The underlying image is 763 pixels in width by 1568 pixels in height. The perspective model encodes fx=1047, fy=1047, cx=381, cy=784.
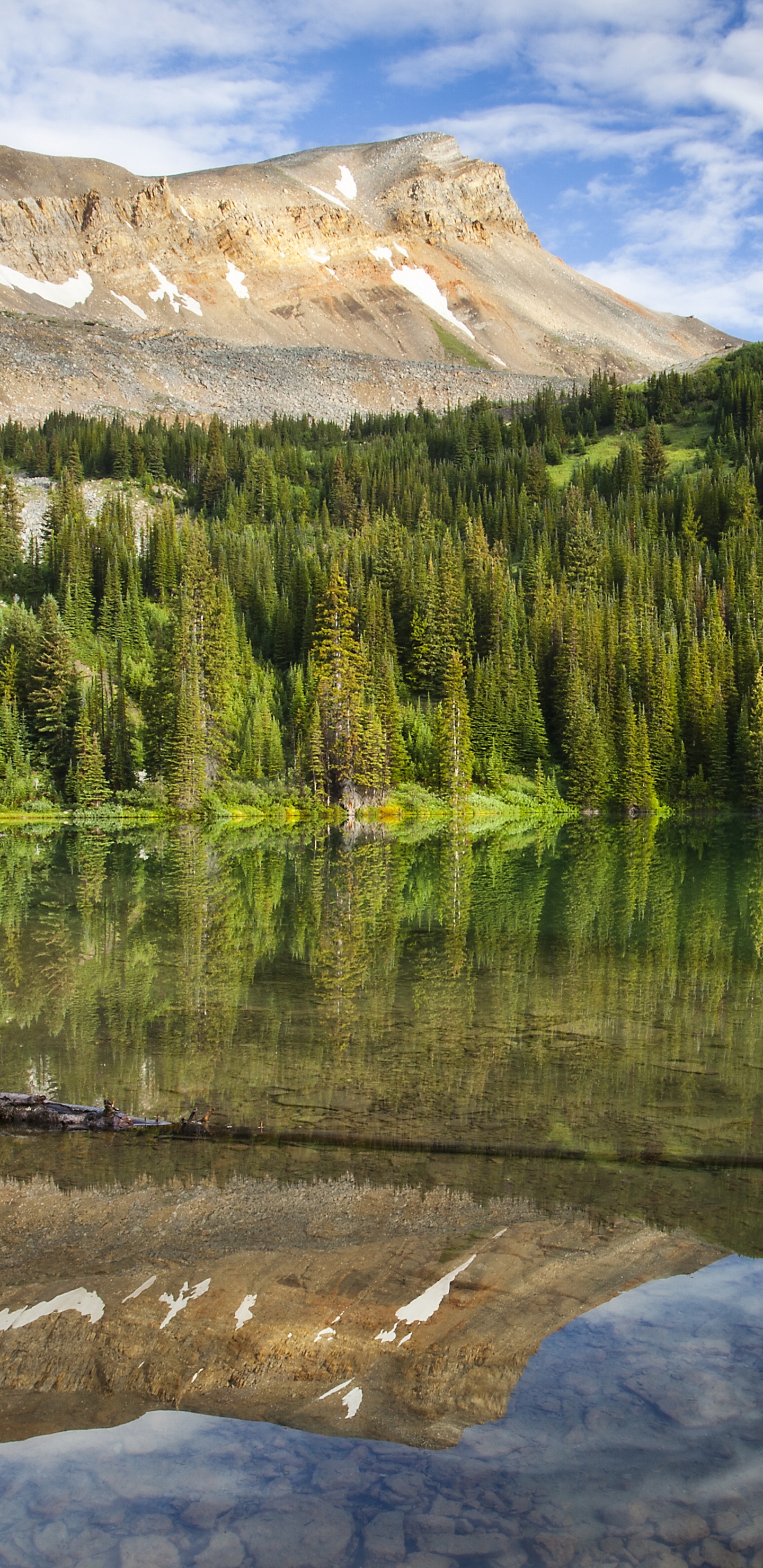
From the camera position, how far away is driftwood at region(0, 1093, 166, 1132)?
1384 cm

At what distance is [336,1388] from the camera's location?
8328mm

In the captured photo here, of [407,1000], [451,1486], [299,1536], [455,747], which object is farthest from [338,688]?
[299,1536]

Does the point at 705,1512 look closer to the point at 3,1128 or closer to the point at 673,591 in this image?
the point at 3,1128

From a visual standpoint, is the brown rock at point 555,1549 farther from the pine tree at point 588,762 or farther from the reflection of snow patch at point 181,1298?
the pine tree at point 588,762

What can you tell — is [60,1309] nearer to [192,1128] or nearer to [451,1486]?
[451,1486]

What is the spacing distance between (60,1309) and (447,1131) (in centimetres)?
576

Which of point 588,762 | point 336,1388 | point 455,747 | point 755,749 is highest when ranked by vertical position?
point 455,747

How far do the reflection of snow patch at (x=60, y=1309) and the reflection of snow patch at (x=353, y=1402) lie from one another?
8.11 feet

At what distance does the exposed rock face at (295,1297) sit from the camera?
8.20m

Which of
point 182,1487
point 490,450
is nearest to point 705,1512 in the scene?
point 182,1487

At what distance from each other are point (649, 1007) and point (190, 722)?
6893cm

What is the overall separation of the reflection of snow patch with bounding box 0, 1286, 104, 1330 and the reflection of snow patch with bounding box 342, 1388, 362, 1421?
8.11ft

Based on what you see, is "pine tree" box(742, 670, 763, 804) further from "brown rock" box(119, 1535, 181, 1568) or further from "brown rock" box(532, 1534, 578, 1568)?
"brown rock" box(119, 1535, 181, 1568)

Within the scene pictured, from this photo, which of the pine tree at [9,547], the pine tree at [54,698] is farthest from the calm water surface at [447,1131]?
the pine tree at [9,547]
